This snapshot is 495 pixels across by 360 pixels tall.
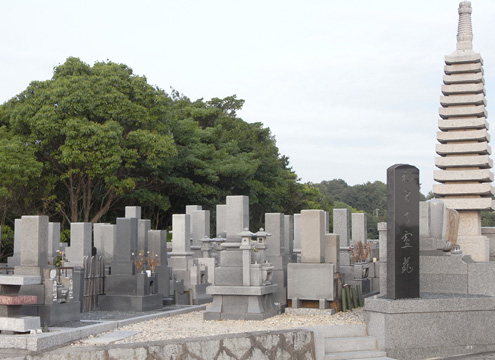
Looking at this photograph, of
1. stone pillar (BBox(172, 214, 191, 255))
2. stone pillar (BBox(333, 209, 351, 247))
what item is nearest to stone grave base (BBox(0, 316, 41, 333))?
stone pillar (BBox(172, 214, 191, 255))

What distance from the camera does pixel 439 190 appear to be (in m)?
35.8

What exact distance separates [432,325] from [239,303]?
379cm

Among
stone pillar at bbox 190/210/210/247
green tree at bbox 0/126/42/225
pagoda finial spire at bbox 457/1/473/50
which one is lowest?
stone pillar at bbox 190/210/210/247

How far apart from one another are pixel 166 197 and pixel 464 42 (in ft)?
63.4

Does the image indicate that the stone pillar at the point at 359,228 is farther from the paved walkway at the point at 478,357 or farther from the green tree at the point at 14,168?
the green tree at the point at 14,168

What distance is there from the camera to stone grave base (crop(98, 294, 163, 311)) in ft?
46.6

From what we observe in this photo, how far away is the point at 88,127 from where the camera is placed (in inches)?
1034

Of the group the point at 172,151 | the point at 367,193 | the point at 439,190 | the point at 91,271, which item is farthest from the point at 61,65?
the point at 367,193

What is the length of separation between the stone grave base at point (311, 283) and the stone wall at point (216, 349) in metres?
3.11

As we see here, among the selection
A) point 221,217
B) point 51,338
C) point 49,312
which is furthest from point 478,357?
point 221,217

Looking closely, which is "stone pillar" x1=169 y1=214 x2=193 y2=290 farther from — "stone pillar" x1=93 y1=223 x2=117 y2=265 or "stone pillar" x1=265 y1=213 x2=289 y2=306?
"stone pillar" x1=265 y1=213 x2=289 y2=306

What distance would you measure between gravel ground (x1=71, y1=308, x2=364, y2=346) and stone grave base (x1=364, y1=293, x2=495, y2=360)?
1.04 metres

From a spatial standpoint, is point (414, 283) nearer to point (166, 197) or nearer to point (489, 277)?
point (489, 277)

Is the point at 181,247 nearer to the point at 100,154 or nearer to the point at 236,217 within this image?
the point at 236,217
